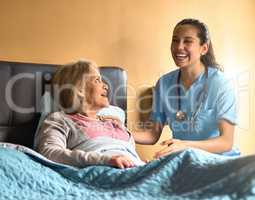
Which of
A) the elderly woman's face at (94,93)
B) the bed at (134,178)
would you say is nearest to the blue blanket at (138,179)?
the bed at (134,178)

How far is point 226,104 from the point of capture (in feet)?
6.25

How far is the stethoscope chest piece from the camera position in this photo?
6.63ft

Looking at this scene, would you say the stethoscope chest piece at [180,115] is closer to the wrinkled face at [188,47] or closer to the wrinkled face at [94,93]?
the wrinkled face at [188,47]

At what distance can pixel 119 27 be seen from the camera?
2.21m

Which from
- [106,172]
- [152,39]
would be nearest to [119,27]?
[152,39]

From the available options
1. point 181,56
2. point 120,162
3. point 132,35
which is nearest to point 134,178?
point 120,162

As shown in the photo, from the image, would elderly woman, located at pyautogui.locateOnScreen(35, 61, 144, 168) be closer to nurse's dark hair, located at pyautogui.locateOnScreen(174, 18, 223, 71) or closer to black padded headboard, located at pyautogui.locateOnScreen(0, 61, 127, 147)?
black padded headboard, located at pyautogui.locateOnScreen(0, 61, 127, 147)

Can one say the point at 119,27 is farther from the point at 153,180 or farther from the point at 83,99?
the point at 153,180

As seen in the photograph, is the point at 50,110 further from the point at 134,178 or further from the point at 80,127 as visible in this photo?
the point at 134,178

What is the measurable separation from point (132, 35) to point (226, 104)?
68 cm

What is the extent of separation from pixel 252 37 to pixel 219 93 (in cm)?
75

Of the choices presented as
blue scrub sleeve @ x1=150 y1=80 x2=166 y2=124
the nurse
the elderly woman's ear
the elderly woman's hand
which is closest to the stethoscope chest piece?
the nurse

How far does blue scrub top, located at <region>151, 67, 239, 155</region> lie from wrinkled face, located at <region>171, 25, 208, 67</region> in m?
0.09

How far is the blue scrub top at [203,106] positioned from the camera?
192 centimetres
